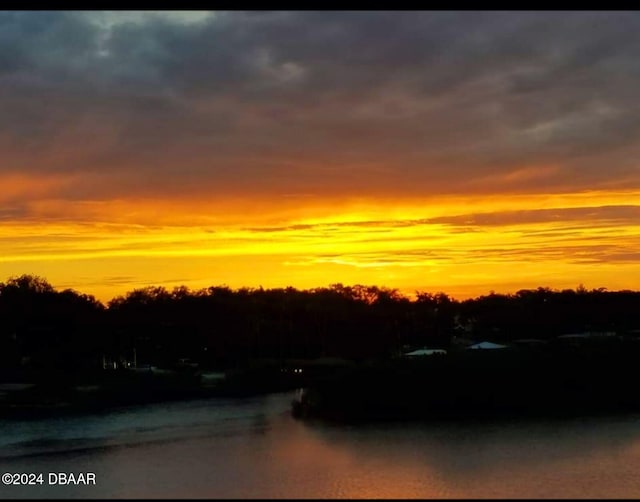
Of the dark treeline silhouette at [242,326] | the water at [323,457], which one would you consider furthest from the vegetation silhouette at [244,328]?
the water at [323,457]

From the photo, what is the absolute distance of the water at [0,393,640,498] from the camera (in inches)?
516

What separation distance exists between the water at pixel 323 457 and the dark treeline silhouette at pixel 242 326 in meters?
19.8

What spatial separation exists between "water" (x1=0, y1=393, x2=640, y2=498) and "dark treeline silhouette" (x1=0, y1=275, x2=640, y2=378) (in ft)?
64.9

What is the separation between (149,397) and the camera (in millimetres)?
36781

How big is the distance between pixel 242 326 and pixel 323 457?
36430 mm

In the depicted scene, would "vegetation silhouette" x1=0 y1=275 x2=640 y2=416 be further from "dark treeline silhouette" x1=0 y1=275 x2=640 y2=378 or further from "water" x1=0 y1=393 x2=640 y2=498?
"water" x1=0 y1=393 x2=640 y2=498

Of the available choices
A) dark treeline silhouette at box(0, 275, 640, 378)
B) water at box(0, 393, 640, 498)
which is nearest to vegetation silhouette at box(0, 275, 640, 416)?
dark treeline silhouette at box(0, 275, 640, 378)

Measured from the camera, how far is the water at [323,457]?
13117 mm

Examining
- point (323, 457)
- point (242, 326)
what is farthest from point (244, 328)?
point (323, 457)

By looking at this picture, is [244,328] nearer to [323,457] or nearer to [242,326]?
[242,326]

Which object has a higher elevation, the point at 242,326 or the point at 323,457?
the point at 242,326

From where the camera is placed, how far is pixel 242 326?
52.7 meters

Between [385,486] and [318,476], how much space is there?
4.82ft

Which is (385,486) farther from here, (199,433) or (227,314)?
(227,314)
